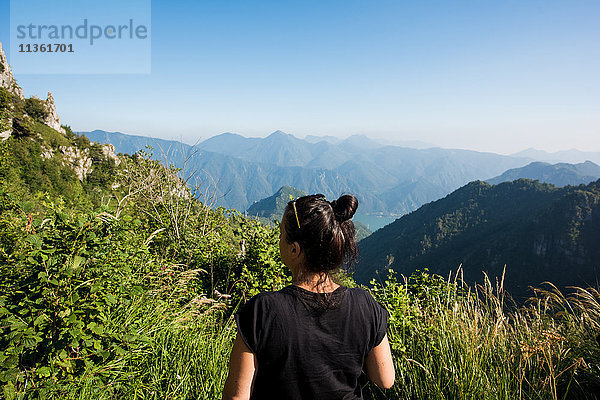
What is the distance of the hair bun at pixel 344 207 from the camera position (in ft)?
4.76

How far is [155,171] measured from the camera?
25.3 feet

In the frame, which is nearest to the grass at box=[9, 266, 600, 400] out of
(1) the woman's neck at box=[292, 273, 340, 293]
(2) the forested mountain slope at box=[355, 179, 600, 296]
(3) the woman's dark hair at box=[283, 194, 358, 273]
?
(1) the woman's neck at box=[292, 273, 340, 293]

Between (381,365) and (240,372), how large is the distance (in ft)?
2.36

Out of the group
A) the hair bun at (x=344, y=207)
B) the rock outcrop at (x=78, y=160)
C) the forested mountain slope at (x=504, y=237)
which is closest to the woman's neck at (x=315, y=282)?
the hair bun at (x=344, y=207)

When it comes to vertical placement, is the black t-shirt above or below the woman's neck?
below

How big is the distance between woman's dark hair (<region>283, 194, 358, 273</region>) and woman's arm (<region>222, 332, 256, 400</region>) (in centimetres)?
45

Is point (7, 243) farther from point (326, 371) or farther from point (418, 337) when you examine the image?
point (418, 337)

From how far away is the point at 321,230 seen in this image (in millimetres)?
1375

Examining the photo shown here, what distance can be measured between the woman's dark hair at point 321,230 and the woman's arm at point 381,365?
1.56ft

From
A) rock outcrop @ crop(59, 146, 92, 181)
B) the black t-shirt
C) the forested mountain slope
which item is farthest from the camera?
the forested mountain slope

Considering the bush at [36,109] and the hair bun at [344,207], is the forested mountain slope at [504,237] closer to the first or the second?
the bush at [36,109]

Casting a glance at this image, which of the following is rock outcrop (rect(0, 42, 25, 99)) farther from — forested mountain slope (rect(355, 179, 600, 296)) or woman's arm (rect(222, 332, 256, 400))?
forested mountain slope (rect(355, 179, 600, 296))

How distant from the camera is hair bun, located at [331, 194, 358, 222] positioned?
1.45m

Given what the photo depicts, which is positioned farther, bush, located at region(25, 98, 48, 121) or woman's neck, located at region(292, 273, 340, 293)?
bush, located at region(25, 98, 48, 121)
